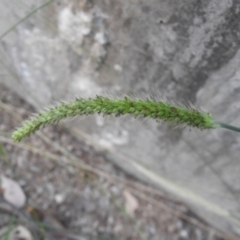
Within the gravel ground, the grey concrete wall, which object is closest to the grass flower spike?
the grey concrete wall

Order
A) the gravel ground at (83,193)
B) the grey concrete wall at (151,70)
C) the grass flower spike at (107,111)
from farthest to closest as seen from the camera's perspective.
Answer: the gravel ground at (83,193) → the grey concrete wall at (151,70) → the grass flower spike at (107,111)

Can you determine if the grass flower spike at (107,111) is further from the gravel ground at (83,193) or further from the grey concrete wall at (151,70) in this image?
the gravel ground at (83,193)

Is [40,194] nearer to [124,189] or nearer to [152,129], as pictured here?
[124,189]

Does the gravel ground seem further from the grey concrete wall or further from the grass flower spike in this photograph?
the grass flower spike

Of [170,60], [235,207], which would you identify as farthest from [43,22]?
[235,207]

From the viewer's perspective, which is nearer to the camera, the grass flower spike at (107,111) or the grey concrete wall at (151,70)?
the grass flower spike at (107,111)

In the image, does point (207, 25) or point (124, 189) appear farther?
point (124, 189)

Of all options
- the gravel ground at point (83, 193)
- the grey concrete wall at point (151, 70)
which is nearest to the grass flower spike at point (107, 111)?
the grey concrete wall at point (151, 70)
